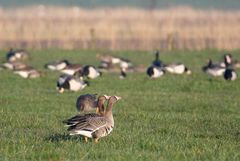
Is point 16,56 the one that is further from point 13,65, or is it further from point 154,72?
point 154,72

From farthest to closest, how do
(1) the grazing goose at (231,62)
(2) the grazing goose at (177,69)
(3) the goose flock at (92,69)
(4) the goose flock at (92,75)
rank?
(1) the grazing goose at (231,62), (2) the grazing goose at (177,69), (3) the goose flock at (92,69), (4) the goose flock at (92,75)

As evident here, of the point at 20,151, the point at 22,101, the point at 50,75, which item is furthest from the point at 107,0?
the point at 20,151

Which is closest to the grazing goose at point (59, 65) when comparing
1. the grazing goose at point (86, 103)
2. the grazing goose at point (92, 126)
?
the grazing goose at point (86, 103)

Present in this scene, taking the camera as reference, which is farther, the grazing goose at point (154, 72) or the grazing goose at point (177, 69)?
the grazing goose at point (177, 69)

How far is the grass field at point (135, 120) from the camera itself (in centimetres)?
1192

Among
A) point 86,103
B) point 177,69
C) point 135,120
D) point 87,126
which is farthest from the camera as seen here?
point 177,69

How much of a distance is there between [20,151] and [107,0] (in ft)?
392

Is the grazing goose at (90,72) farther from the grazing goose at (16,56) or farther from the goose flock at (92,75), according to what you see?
the grazing goose at (16,56)

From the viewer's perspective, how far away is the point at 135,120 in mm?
16672

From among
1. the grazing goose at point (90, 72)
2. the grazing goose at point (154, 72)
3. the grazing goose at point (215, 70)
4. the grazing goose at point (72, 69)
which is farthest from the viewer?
the grazing goose at point (215, 70)

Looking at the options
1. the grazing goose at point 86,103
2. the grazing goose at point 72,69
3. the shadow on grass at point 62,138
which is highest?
the shadow on grass at point 62,138

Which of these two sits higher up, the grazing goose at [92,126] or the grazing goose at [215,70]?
the grazing goose at [92,126]

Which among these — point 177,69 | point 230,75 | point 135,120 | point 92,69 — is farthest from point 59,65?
point 135,120

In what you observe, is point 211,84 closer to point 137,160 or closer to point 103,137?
point 103,137
